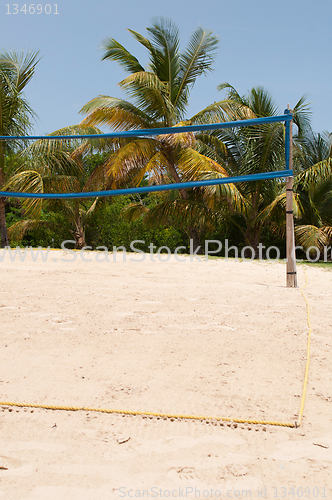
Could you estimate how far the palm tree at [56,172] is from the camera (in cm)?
913

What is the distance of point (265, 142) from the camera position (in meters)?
9.34

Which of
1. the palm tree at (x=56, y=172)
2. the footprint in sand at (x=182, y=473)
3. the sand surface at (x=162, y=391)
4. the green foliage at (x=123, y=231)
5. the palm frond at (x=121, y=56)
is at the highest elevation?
the palm frond at (x=121, y=56)

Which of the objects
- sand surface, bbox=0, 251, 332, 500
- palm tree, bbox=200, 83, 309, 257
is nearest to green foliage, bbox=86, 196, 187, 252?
palm tree, bbox=200, 83, 309, 257

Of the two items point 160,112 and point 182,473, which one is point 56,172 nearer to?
point 160,112

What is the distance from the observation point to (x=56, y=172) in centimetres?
1077

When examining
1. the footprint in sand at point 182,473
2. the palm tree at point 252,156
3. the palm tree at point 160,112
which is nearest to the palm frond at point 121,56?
the palm tree at point 160,112

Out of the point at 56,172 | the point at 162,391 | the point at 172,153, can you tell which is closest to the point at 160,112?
the point at 172,153

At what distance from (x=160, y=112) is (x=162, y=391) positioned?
27.9 feet

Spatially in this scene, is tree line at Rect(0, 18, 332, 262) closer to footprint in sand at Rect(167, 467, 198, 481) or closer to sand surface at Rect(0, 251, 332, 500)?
sand surface at Rect(0, 251, 332, 500)

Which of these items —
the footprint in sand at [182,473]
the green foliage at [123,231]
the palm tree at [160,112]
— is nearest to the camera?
the footprint in sand at [182,473]

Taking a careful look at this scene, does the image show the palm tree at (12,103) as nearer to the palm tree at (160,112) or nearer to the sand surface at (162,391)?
the palm tree at (160,112)

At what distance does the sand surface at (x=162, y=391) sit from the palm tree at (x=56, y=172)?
5561mm

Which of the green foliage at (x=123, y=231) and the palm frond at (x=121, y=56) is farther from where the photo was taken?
the green foliage at (x=123, y=231)

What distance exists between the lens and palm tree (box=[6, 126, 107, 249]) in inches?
360
